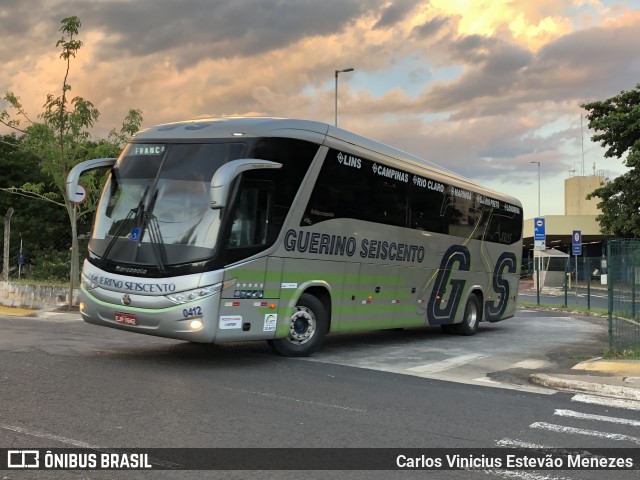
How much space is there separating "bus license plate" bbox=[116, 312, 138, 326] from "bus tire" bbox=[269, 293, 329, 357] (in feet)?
7.62

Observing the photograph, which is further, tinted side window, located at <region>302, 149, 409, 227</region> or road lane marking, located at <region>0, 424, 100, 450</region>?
tinted side window, located at <region>302, 149, 409, 227</region>

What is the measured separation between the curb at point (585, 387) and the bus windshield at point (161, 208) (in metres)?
5.11

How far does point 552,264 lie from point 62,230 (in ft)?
104

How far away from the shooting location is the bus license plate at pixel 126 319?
852 cm

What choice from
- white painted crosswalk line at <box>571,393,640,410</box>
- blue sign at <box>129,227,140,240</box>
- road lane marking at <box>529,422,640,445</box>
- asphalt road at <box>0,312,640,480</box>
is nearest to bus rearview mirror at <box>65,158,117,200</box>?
blue sign at <box>129,227,140,240</box>

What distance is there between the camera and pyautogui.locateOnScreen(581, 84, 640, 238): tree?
28.5 metres

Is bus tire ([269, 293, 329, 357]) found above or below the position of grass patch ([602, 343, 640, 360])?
above

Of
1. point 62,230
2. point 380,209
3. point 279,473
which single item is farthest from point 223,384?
point 62,230

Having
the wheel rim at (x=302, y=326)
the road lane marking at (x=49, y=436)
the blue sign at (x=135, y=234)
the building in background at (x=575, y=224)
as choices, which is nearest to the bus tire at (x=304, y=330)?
the wheel rim at (x=302, y=326)

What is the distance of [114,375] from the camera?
7.83 meters

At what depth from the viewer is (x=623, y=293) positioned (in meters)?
12.1

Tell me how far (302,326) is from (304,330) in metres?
0.08

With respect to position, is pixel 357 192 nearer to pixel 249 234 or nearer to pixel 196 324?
pixel 249 234

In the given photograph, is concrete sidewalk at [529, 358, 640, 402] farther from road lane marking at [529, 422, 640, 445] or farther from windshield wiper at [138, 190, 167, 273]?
windshield wiper at [138, 190, 167, 273]
